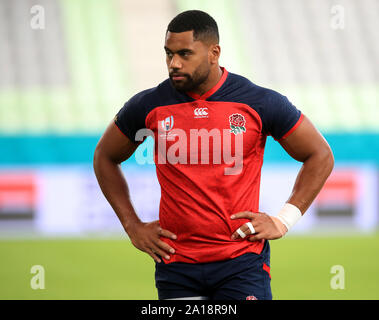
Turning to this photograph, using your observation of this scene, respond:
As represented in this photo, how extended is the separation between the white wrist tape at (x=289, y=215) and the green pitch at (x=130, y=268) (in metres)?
2.94

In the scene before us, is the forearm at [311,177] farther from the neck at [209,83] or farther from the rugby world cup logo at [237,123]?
the neck at [209,83]

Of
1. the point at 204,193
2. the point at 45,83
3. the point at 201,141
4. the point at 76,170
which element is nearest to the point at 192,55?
the point at 201,141

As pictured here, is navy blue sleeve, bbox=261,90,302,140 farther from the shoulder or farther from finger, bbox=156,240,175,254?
finger, bbox=156,240,175,254

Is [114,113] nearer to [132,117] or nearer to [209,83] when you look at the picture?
[132,117]

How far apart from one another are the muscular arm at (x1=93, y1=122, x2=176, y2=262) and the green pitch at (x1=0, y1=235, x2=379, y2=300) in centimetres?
282

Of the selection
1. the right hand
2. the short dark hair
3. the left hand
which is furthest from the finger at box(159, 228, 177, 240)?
the short dark hair

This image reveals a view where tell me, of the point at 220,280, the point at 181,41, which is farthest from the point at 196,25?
the point at 220,280

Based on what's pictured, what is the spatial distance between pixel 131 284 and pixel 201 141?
379 cm

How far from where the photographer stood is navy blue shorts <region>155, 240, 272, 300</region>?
2551 mm

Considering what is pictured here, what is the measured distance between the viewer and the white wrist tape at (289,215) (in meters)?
2.79

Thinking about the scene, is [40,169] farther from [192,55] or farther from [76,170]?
[192,55]

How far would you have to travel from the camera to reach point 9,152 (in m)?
8.49

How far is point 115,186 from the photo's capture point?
3002mm

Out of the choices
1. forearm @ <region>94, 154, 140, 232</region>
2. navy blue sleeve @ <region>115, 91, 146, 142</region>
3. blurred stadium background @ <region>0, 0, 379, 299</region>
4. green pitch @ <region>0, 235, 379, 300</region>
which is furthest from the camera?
blurred stadium background @ <region>0, 0, 379, 299</region>
